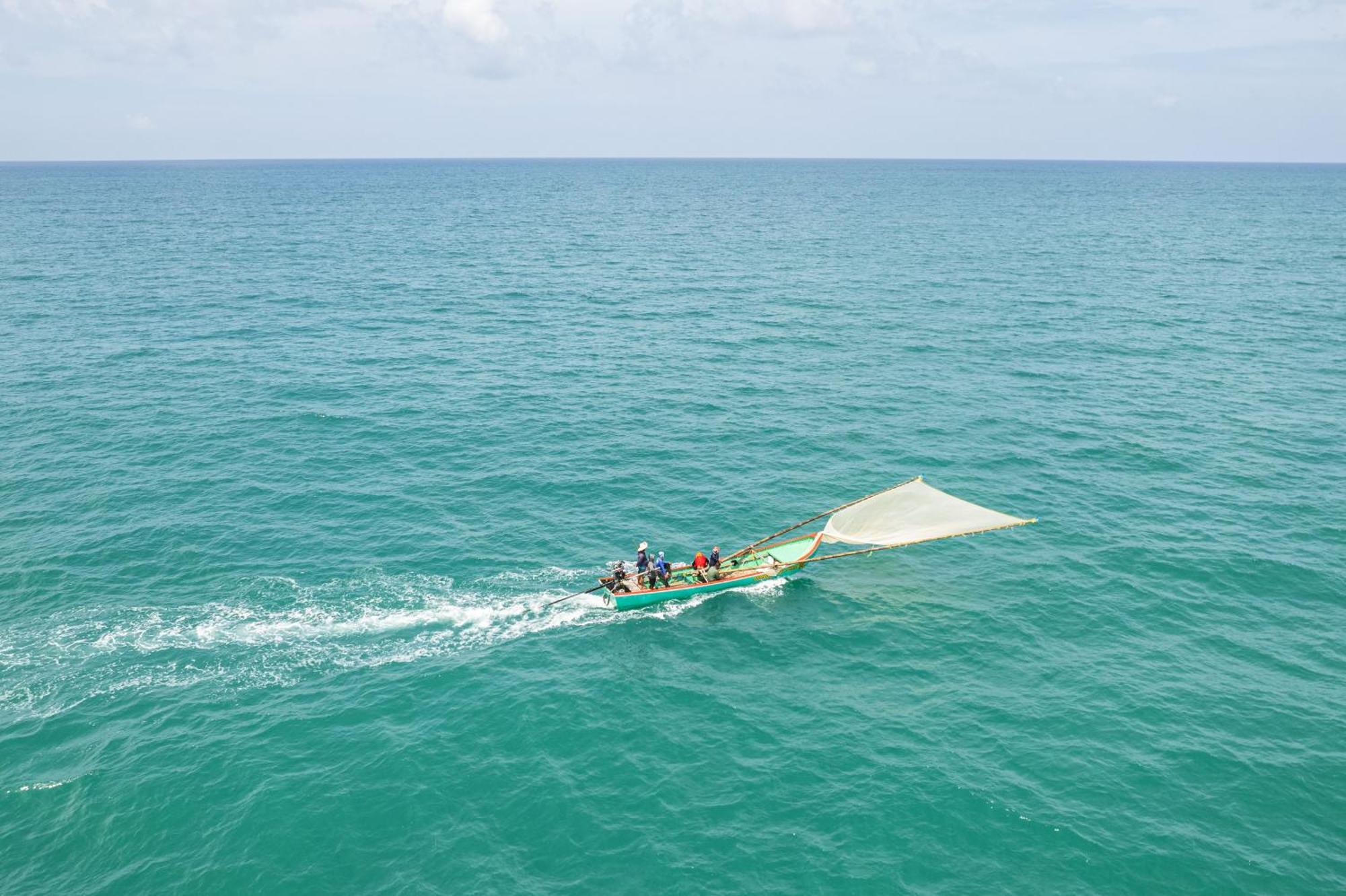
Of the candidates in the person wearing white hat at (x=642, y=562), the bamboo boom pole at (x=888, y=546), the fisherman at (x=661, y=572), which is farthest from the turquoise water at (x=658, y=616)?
the person wearing white hat at (x=642, y=562)

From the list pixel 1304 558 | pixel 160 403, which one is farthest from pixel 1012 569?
pixel 160 403

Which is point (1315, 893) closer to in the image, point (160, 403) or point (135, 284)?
point (160, 403)

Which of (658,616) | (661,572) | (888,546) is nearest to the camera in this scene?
(658,616)

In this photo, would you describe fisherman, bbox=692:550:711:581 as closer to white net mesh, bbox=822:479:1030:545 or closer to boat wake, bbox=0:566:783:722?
boat wake, bbox=0:566:783:722

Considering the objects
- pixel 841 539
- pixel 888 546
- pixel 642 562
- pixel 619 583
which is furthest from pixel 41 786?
pixel 888 546

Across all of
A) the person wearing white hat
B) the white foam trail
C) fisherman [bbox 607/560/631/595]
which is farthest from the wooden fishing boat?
the white foam trail

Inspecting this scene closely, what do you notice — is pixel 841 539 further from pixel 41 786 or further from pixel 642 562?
pixel 41 786

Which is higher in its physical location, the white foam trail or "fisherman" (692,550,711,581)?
"fisherman" (692,550,711,581)
